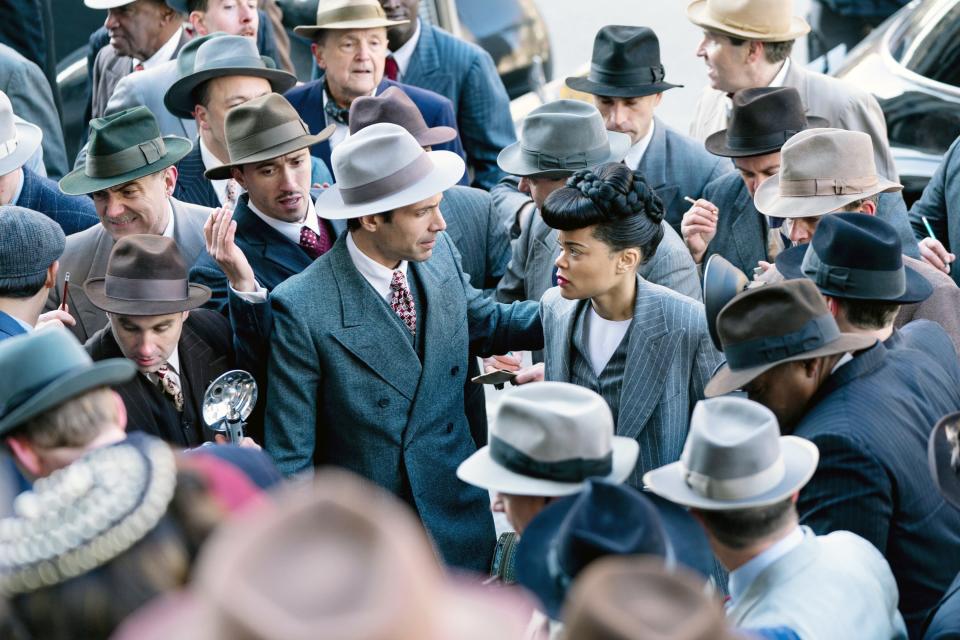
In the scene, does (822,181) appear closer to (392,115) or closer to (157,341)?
(392,115)

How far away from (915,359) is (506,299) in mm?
1763

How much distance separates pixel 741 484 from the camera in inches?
109

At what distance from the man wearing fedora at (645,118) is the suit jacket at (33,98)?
2.64m

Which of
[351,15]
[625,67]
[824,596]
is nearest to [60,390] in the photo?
[824,596]

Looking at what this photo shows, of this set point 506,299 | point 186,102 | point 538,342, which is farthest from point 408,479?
point 186,102

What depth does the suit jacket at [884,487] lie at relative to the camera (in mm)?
3172

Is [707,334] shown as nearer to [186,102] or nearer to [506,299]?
[506,299]

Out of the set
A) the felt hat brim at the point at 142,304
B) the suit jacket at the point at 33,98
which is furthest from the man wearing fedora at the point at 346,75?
the felt hat brim at the point at 142,304

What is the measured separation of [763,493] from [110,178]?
114 inches

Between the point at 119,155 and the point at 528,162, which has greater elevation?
the point at 119,155

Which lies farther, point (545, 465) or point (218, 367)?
point (218, 367)

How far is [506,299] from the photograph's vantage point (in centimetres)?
494

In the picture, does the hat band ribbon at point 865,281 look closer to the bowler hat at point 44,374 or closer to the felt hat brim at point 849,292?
the felt hat brim at point 849,292

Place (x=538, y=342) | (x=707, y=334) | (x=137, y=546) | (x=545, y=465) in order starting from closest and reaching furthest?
(x=137, y=546) → (x=545, y=465) → (x=707, y=334) → (x=538, y=342)
